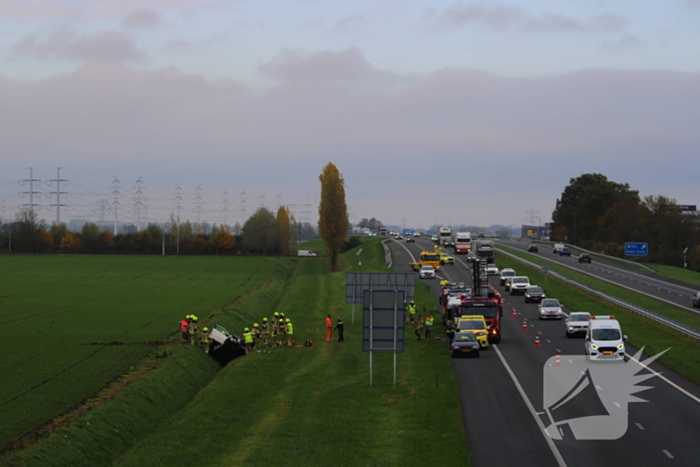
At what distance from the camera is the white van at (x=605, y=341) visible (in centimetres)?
3391

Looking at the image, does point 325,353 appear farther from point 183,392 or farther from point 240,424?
point 240,424

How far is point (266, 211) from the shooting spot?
162 meters

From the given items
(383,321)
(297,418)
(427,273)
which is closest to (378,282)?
(383,321)

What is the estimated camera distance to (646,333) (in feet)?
146

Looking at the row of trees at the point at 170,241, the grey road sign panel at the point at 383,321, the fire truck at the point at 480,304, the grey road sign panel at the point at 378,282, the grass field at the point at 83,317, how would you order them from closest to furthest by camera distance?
the grass field at the point at 83,317 < the grey road sign panel at the point at 383,321 < the fire truck at the point at 480,304 < the grey road sign panel at the point at 378,282 < the row of trees at the point at 170,241

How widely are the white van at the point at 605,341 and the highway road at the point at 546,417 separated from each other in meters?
0.75

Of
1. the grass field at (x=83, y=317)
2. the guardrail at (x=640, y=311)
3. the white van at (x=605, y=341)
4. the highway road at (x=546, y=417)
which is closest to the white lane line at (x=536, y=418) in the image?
the highway road at (x=546, y=417)

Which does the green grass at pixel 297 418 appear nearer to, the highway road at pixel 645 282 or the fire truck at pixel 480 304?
the fire truck at pixel 480 304

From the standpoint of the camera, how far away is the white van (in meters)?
33.9

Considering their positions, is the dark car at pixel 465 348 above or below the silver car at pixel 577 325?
below

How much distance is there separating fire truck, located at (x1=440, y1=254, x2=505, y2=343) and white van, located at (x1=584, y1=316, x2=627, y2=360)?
7.72m

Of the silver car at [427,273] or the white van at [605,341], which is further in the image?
the silver car at [427,273]

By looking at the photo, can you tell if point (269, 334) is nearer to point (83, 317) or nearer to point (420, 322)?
point (420, 322)

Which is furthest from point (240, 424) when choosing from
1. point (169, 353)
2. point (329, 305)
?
point (329, 305)
